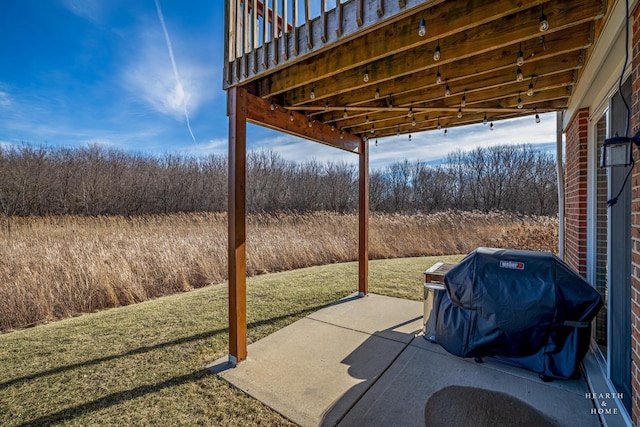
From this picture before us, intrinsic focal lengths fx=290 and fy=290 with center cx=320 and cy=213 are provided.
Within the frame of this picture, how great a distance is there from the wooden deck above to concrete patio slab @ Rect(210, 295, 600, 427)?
A: 7.36ft

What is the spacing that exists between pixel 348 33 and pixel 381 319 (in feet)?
9.65

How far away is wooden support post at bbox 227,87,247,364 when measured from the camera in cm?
250

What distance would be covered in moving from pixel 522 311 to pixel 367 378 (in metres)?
1.28

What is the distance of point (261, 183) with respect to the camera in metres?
17.5

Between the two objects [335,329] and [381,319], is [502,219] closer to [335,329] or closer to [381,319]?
[381,319]

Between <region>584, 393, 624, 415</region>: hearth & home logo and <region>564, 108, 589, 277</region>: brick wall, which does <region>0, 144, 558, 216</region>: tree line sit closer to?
<region>564, 108, 589, 277</region>: brick wall

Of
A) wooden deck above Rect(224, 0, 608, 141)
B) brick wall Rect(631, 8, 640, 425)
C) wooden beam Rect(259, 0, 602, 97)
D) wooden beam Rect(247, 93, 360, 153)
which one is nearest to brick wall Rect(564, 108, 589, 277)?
wooden deck above Rect(224, 0, 608, 141)

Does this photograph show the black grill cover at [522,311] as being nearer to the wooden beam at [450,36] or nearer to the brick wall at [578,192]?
the brick wall at [578,192]

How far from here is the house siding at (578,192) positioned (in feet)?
9.23

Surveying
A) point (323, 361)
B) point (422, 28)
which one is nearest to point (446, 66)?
point (422, 28)

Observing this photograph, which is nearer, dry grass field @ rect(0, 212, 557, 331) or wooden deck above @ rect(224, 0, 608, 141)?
wooden deck above @ rect(224, 0, 608, 141)

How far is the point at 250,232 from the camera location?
7.76 m

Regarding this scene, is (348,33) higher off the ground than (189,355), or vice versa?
(348,33)

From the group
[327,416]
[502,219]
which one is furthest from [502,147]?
[327,416]
